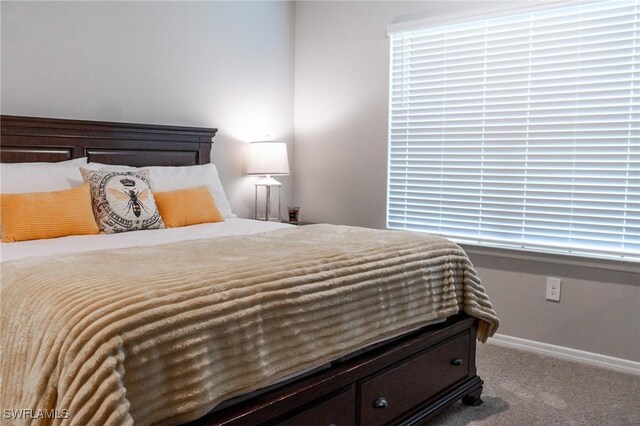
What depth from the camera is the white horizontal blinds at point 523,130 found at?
2992mm

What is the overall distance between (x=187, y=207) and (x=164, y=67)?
1.04 meters

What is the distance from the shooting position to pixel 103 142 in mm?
3143

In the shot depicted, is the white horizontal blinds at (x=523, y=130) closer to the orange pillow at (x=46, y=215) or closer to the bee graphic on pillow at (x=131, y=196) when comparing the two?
the bee graphic on pillow at (x=131, y=196)

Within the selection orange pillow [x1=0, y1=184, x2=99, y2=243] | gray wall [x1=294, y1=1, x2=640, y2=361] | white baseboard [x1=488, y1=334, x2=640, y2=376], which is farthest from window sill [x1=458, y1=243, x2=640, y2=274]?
orange pillow [x1=0, y1=184, x2=99, y2=243]

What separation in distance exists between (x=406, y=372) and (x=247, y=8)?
9.51 ft

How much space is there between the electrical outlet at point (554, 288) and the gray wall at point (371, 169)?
0.03m

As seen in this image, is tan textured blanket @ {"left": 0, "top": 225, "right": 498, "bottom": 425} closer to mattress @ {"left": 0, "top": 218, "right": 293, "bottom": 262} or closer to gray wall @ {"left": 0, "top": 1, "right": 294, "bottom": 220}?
mattress @ {"left": 0, "top": 218, "right": 293, "bottom": 262}

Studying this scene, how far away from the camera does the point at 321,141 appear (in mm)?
4270

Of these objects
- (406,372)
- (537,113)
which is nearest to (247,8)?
(537,113)

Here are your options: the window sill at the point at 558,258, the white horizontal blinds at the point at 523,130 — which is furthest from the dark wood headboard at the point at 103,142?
the window sill at the point at 558,258

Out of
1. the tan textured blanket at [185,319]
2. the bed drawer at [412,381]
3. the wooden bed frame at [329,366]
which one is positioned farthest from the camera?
the bed drawer at [412,381]

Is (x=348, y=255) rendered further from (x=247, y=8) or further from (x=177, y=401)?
(x=247, y=8)

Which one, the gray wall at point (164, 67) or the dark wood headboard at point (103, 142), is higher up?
the gray wall at point (164, 67)

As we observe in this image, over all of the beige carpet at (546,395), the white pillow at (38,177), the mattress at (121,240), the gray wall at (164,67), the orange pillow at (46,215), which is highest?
the gray wall at (164,67)
